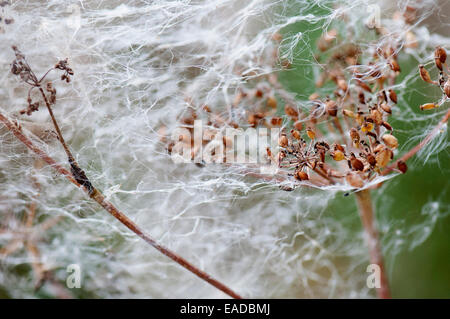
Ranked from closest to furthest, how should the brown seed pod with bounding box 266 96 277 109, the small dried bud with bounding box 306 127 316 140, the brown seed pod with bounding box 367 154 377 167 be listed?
1. the brown seed pod with bounding box 367 154 377 167
2. the small dried bud with bounding box 306 127 316 140
3. the brown seed pod with bounding box 266 96 277 109

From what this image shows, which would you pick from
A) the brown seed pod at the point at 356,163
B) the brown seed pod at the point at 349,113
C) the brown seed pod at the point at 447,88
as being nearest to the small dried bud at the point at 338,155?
the brown seed pod at the point at 356,163

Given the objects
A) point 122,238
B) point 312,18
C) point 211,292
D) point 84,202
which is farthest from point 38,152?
point 312,18

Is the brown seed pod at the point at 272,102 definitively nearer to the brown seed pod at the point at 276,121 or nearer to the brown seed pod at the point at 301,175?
the brown seed pod at the point at 276,121

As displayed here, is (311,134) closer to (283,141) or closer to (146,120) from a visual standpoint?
(283,141)

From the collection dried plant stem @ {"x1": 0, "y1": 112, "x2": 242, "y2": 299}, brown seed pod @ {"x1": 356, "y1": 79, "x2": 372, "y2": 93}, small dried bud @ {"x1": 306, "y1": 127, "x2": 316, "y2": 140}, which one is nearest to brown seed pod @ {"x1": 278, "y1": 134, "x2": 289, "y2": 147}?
small dried bud @ {"x1": 306, "y1": 127, "x2": 316, "y2": 140}

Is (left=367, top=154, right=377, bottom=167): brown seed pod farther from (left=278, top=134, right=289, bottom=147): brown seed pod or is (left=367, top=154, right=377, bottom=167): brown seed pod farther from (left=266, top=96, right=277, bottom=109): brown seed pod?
(left=266, top=96, right=277, bottom=109): brown seed pod
